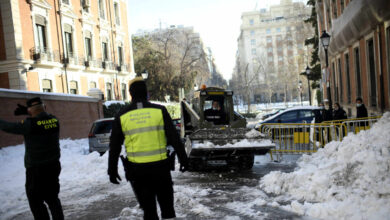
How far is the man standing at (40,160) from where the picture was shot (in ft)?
14.5

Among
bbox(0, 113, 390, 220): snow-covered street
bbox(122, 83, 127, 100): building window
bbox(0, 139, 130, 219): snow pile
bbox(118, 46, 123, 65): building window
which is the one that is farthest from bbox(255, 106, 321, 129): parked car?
bbox(118, 46, 123, 65): building window

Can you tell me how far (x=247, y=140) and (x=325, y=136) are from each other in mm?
3793

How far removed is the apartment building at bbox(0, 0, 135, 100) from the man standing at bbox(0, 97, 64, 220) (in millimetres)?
19300

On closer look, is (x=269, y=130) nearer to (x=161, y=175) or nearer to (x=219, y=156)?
(x=219, y=156)

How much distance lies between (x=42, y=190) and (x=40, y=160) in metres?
0.39

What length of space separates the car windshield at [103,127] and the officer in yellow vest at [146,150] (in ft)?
33.7

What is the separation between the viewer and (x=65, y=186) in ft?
27.4

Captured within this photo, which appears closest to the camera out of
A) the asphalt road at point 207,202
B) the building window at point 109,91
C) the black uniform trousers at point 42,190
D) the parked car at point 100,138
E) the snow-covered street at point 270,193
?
the black uniform trousers at point 42,190

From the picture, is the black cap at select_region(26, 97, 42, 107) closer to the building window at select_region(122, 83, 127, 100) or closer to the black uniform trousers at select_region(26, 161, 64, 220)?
the black uniform trousers at select_region(26, 161, 64, 220)

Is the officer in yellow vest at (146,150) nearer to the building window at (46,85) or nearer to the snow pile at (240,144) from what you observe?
the snow pile at (240,144)

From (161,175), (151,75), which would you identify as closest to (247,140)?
(161,175)

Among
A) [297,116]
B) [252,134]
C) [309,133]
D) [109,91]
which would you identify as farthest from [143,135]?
[109,91]

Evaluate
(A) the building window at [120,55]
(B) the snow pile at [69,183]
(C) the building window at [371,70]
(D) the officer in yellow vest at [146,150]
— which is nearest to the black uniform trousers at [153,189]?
(D) the officer in yellow vest at [146,150]

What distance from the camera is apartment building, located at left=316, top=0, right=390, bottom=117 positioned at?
44.9 ft
